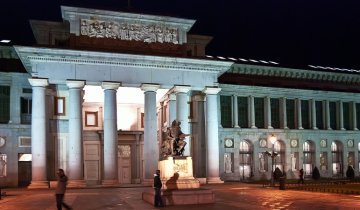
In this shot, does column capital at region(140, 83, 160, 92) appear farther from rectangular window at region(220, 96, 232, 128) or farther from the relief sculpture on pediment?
rectangular window at region(220, 96, 232, 128)

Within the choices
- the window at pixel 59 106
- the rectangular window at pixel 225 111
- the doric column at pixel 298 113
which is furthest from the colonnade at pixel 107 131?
the doric column at pixel 298 113

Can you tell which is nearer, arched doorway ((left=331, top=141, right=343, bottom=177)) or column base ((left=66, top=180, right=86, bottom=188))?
column base ((left=66, top=180, right=86, bottom=188))

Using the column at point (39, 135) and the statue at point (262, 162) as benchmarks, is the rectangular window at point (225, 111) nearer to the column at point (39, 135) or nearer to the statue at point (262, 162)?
the statue at point (262, 162)

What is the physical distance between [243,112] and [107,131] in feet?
66.6

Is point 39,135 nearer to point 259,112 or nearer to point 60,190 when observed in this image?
point 60,190

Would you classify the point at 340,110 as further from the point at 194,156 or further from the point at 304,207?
the point at 304,207

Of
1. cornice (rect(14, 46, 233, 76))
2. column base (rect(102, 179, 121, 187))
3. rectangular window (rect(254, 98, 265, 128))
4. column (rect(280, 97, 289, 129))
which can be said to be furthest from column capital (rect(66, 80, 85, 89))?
column (rect(280, 97, 289, 129))

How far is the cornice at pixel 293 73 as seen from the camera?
5403 cm

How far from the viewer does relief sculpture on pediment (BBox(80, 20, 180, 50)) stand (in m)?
36.9

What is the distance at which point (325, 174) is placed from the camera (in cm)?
5409

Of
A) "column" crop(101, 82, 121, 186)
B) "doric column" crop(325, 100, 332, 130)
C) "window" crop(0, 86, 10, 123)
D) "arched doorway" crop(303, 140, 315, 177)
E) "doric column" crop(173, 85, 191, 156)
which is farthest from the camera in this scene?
"doric column" crop(325, 100, 332, 130)

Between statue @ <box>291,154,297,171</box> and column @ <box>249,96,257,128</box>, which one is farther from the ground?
column @ <box>249,96,257,128</box>

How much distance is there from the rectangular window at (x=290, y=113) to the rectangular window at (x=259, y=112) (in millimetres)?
3754

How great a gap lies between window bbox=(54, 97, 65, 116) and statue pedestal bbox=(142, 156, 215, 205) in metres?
19.6
